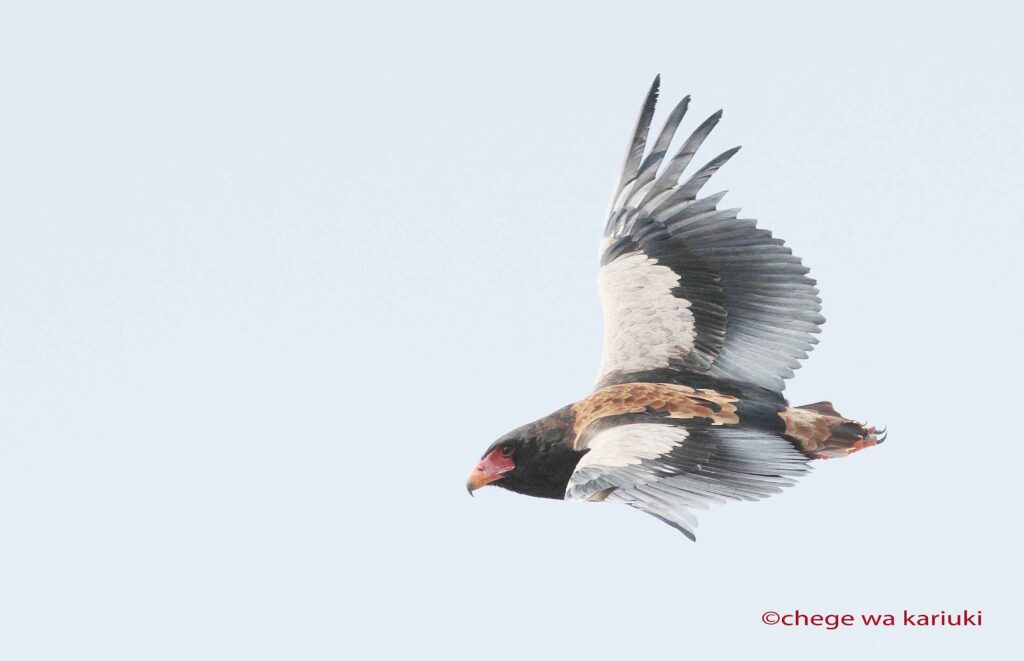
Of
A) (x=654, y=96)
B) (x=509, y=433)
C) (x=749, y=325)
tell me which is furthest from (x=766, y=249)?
(x=509, y=433)

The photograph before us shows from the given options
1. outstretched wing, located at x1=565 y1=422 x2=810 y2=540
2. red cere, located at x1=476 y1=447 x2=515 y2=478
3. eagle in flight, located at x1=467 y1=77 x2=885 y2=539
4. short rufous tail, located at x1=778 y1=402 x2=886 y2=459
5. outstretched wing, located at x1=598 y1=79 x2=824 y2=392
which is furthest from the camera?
outstretched wing, located at x1=598 y1=79 x2=824 y2=392

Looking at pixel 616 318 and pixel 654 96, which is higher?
pixel 654 96

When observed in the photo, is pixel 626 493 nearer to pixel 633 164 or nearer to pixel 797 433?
pixel 797 433

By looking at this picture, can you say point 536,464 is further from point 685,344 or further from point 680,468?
point 680,468

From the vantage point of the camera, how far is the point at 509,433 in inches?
514

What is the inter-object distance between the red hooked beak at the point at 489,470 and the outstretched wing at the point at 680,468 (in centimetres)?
90

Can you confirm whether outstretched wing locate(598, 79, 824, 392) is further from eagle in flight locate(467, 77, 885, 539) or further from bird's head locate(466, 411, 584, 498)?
bird's head locate(466, 411, 584, 498)

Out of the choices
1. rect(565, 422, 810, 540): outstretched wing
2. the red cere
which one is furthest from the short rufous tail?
the red cere

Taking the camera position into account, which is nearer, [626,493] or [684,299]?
[626,493]

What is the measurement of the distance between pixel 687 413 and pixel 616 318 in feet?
4.87

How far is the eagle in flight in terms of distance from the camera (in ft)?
40.2

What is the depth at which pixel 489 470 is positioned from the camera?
12.9 m

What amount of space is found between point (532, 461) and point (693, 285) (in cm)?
200

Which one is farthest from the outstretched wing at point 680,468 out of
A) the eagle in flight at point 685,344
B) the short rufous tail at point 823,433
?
the short rufous tail at point 823,433
